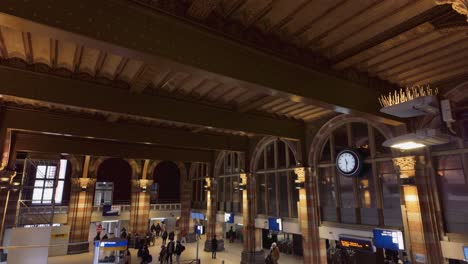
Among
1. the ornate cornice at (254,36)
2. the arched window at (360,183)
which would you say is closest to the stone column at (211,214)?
the arched window at (360,183)

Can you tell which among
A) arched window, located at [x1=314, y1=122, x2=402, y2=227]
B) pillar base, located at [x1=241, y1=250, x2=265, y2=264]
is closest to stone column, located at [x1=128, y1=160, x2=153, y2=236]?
pillar base, located at [x1=241, y1=250, x2=265, y2=264]

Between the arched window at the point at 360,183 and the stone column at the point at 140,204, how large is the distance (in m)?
15.0

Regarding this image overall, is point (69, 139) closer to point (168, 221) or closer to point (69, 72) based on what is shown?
point (69, 72)

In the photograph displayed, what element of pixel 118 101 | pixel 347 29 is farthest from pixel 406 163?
pixel 118 101

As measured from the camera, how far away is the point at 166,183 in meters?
25.5

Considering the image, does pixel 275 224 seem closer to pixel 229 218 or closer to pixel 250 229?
pixel 250 229

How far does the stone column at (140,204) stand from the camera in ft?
70.6

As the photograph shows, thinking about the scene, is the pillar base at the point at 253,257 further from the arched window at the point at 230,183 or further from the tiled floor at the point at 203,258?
the arched window at the point at 230,183

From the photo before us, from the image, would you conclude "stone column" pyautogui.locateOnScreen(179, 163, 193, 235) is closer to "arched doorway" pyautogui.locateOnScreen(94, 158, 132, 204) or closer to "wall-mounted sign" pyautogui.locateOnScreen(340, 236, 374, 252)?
"arched doorway" pyautogui.locateOnScreen(94, 158, 132, 204)

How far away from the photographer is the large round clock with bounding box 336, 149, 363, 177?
33.1 ft

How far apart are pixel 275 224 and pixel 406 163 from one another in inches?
273

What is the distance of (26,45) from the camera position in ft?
19.4

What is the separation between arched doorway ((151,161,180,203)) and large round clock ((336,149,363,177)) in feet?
59.9

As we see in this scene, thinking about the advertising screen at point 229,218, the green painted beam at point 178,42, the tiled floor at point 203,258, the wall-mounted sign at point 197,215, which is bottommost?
the tiled floor at point 203,258
